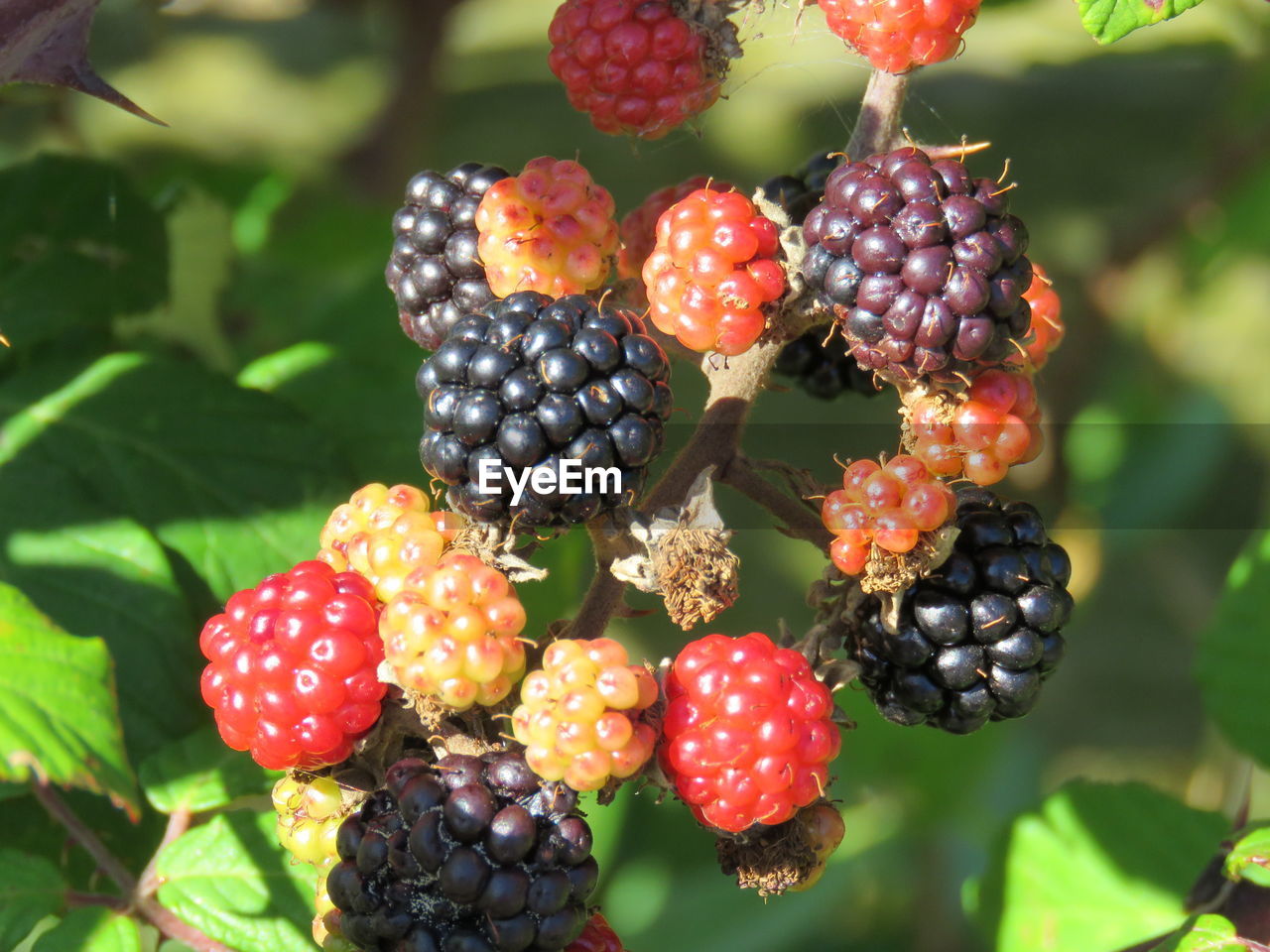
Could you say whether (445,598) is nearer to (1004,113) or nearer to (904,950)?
(904,950)

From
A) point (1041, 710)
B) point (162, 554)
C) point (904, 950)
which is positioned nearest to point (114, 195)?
point (162, 554)

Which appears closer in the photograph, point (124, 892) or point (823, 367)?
point (124, 892)

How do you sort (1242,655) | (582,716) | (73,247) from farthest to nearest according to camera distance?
(73,247)
(1242,655)
(582,716)

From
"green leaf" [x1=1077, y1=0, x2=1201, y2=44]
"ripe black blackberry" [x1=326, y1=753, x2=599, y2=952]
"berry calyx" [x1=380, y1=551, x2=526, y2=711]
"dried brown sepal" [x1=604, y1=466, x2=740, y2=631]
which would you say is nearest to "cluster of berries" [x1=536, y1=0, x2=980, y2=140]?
"green leaf" [x1=1077, y1=0, x2=1201, y2=44]

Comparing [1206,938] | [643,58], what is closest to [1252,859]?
[1206,938]

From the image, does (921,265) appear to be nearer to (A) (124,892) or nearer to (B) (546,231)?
(B) (546,231)

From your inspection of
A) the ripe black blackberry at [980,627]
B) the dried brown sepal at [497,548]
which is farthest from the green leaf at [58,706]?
the ripe black blackberry at [980,627]

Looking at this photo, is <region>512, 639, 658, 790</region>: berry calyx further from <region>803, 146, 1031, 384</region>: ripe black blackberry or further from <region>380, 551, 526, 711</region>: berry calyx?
<region>803, 146, 1031, 384</region>: ripe black blackberry
